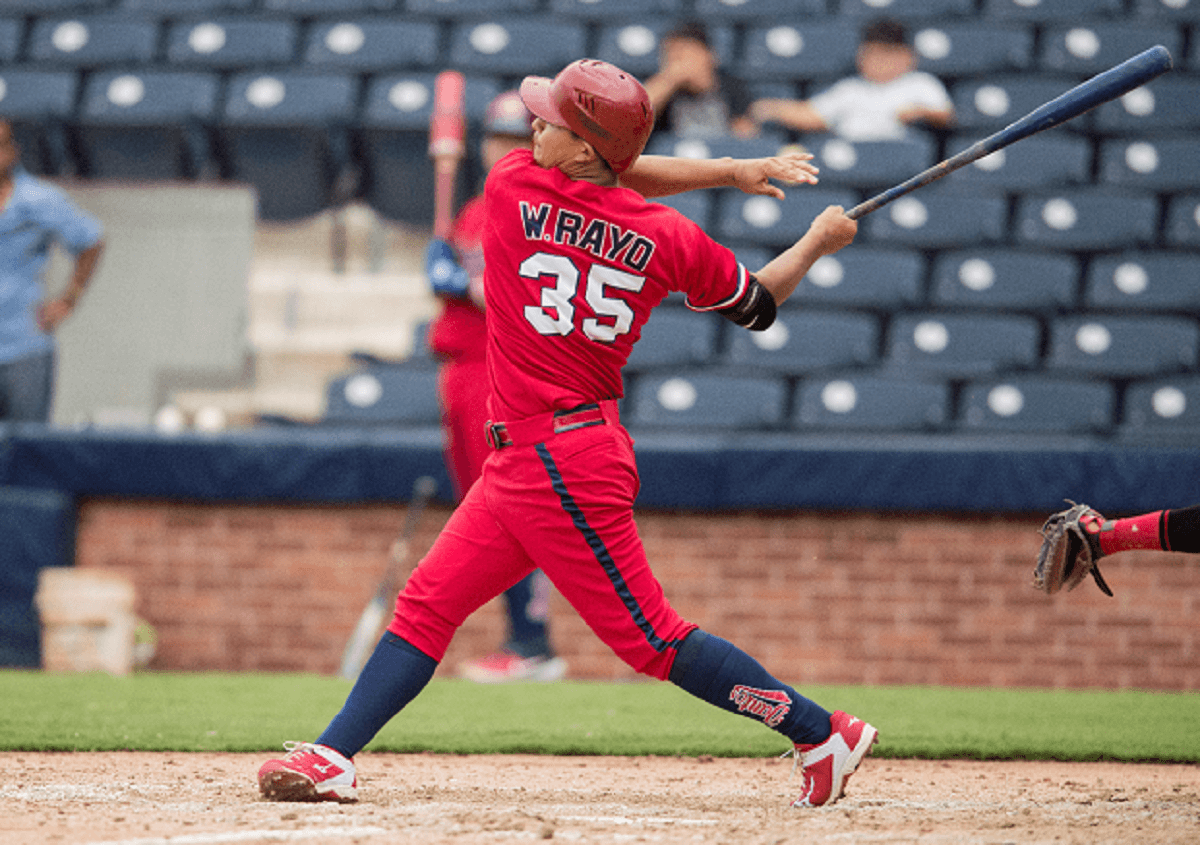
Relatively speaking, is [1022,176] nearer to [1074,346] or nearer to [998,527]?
[1074,346]

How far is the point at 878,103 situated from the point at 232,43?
3.74m

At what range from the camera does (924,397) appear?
5750 mm

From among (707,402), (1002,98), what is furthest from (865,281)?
(1002,98)

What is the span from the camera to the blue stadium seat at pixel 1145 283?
20.6 ft

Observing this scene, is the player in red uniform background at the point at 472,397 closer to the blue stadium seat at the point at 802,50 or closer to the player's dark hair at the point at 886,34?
the player's dark hair at the point at 886,34

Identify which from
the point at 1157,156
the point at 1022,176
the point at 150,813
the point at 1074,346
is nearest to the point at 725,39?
the point at 1022,176

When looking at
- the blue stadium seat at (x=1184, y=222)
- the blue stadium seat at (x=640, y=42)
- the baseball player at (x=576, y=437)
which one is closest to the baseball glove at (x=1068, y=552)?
the baseball player at (x=576, y=437)

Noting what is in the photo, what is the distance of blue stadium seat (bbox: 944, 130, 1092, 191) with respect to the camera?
6.95 m

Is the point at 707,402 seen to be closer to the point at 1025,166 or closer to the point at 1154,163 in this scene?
the point at 1025,166

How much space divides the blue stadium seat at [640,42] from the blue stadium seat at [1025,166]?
155cm

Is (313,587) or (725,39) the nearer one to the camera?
(313,587)

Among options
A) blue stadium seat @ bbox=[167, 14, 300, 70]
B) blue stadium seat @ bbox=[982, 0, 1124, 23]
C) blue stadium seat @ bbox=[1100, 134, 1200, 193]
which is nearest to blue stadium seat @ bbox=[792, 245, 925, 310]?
blue stadium seat @ bbox=[1100, 134, 1200, 193]

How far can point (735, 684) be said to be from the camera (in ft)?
8.52

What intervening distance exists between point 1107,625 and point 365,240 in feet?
14.7
